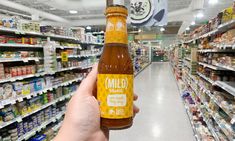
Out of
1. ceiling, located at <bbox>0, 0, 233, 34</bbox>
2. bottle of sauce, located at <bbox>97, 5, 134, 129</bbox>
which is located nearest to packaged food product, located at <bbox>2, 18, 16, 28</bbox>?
bottle of sauce, located at <bbox>97, 5, 134, 129</bbox>

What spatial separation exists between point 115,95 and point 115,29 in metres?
0.24

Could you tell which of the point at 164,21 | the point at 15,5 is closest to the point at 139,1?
the point at 164,21

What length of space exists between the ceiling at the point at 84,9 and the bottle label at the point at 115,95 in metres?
6.73

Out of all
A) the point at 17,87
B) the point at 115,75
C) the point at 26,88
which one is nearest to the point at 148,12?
the point at 26,88

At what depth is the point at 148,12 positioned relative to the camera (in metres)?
4.45

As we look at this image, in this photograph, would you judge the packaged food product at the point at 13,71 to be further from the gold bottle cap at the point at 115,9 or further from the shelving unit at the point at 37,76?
the gold bottle cap at the point at 115,9

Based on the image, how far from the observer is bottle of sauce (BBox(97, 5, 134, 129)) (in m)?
0.75

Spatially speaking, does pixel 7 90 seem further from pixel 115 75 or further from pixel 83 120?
pixel 115 75

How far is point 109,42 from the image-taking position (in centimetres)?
77

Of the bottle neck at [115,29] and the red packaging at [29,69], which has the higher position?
the bottle neck at [115,29]

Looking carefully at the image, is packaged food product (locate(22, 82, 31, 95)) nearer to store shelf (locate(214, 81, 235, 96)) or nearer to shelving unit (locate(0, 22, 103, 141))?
shelving unit (locate(0, 22, 103, 141))

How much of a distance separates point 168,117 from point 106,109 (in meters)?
4.36

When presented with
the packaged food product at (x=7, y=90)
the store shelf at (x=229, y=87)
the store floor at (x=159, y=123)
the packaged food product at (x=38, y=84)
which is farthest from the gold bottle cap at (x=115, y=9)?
the store floor at (x=159, y=123)

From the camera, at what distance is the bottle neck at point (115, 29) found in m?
0.76
